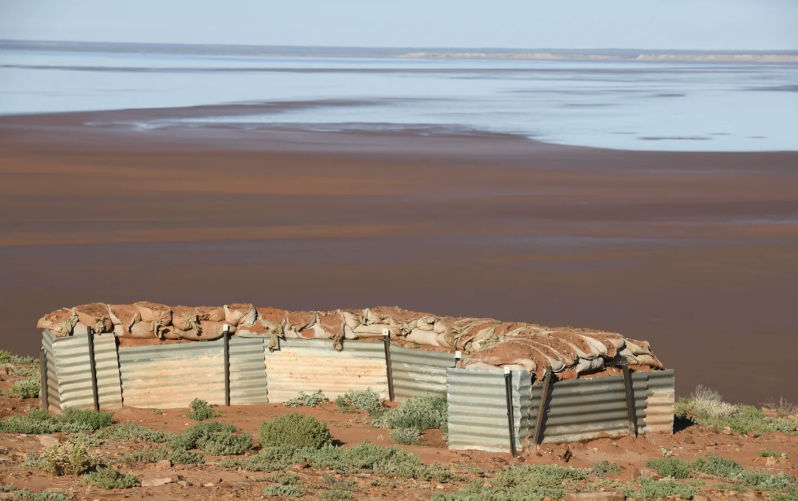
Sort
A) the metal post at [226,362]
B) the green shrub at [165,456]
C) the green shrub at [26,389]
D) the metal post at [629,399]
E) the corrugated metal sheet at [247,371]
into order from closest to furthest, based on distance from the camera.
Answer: the green shrub at [165,456] < the metal post at [629,399] < the metal post at [226,362] < the corrugated metal sheet at [247,371] < the green shrub at [26,389]

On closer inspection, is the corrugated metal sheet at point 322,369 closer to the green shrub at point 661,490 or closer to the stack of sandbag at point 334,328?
the stack of sandbag at point 334,328

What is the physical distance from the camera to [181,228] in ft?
126

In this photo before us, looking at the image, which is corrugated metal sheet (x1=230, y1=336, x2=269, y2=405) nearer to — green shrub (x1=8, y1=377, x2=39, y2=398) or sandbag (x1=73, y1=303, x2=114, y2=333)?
sandbag (x1=73, y1=303, x2=114, y2=333)

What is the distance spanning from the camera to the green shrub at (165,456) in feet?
55.1

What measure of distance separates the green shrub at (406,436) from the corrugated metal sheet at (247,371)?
334cm

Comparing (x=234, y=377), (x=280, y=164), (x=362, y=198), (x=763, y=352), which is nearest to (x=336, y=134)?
(x=280, y=164)

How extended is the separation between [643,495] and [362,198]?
29.9 m

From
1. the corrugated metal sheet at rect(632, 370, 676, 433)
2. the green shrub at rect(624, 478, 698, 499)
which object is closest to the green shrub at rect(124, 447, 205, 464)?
the green shrub at rect(624, 478, 698, 499)

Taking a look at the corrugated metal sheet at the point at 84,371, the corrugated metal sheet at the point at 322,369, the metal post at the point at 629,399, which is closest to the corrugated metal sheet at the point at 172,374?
the corrugated metal sheet at the point at 84,371

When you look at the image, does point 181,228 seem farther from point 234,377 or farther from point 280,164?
point 234,377

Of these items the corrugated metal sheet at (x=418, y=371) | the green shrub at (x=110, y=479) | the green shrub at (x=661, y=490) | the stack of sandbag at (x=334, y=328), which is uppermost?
the stack of sandbag at (x=334, y=328)

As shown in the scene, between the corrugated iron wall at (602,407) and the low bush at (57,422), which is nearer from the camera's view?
the corrugated iron wall at (602,407)

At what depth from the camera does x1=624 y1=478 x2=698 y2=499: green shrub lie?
15.5 m

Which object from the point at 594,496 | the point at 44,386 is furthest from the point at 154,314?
the point at 594,496
